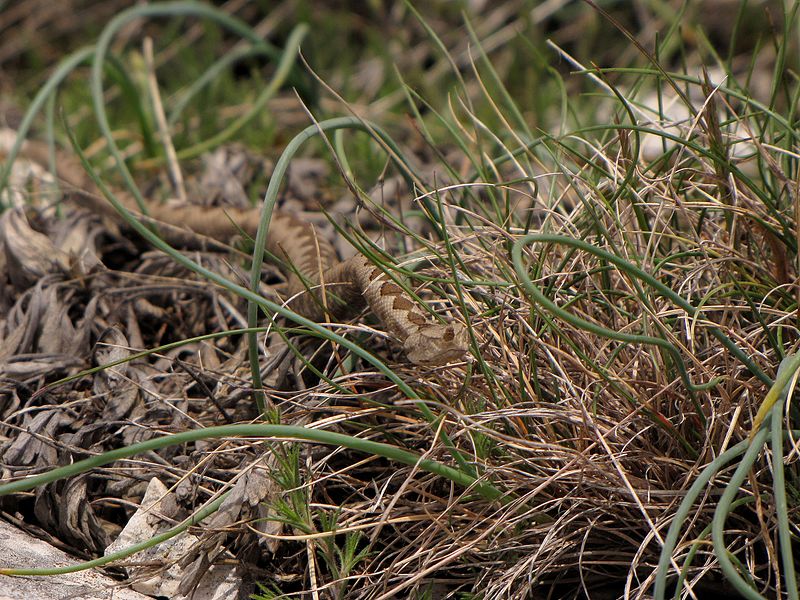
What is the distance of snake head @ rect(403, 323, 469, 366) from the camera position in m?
2.00

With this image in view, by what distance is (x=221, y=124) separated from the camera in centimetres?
417

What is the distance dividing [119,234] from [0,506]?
1237 mm

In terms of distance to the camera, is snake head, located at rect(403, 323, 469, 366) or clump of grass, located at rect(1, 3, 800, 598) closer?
clump of grass, located at rect(1, 3, 800, 598)

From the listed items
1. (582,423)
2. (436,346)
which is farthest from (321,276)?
(582,423)

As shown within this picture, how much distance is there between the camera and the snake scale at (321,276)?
79.8 inches

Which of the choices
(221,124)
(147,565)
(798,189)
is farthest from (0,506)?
(221,124)

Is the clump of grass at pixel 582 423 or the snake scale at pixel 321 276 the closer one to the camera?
the clump of grass at pixel 582 423

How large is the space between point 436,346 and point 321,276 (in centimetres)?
32

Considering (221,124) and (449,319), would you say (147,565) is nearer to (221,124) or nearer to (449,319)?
(449,319)

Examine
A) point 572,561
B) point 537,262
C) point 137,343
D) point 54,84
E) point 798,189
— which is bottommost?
point 572,561

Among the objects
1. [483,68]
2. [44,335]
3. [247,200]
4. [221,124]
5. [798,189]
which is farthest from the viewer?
[483,68]

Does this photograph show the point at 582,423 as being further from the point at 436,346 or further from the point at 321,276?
the point at 321,276

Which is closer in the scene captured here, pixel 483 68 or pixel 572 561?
pixel 572 561

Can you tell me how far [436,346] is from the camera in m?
2.00
